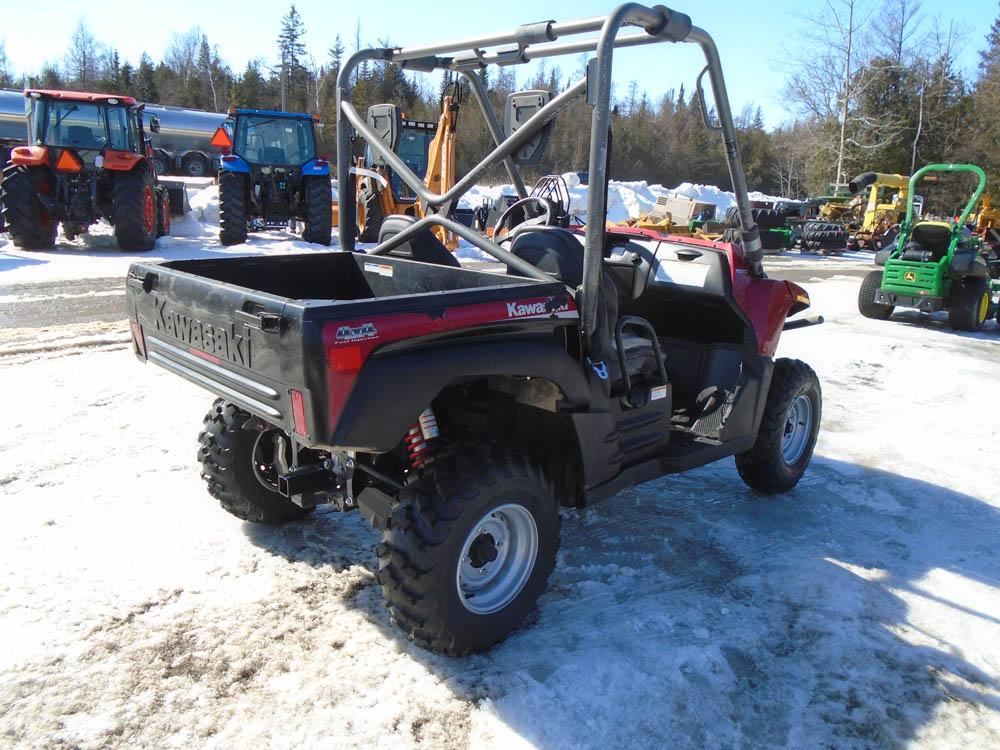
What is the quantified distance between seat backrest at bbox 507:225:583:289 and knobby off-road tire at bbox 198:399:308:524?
1393 mm

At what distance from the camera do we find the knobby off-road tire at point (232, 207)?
1294cm

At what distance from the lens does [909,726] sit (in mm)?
2543

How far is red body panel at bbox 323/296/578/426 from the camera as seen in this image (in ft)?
7.22

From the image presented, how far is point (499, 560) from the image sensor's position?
2.92 metres

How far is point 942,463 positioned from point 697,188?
97.6 ft

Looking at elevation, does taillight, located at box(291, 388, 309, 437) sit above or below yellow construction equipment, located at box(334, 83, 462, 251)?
below

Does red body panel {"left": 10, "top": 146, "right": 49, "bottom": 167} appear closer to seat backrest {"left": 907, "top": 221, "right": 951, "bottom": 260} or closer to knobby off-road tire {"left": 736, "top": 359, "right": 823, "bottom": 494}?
knobby off-road tire {"left": 736, "top": 359, "right": 823, "bottom": 494}

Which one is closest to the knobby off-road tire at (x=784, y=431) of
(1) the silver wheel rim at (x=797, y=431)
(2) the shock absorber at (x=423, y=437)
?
(1) the silver wheel rim at (x=797, y=431)

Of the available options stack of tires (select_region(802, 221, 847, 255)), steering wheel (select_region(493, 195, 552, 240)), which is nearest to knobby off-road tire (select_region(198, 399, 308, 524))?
steering wheel (select_region(493, 195, 552, 240))

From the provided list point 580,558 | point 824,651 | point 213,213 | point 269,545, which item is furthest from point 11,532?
point 213,213

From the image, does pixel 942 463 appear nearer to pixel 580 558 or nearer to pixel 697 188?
pixel 580 558

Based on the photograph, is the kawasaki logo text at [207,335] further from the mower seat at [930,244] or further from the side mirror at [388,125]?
the mower seat at [930,244]

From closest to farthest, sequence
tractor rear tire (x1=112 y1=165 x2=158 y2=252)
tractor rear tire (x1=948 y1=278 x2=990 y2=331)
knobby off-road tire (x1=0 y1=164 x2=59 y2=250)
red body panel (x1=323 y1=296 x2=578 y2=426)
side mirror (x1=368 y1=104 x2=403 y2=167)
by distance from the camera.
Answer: red body panel (x1=323 y1=296 x2=578 y2=426)
side mirror (x1=368 y1=104 x2=403 y2=167)
tractor rear tire (x1=948 y1=278 x2=990 y2=331)
knobby off-road tire (x1=0 y1=164 x2=59 y2=250)
tractor rear tire (x1=112 y1=165 x2=158 y2=252)

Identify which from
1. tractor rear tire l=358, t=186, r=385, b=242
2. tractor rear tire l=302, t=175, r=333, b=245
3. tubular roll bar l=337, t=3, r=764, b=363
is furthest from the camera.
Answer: tractor rear tire l=358, t=186, r=385, b=242
